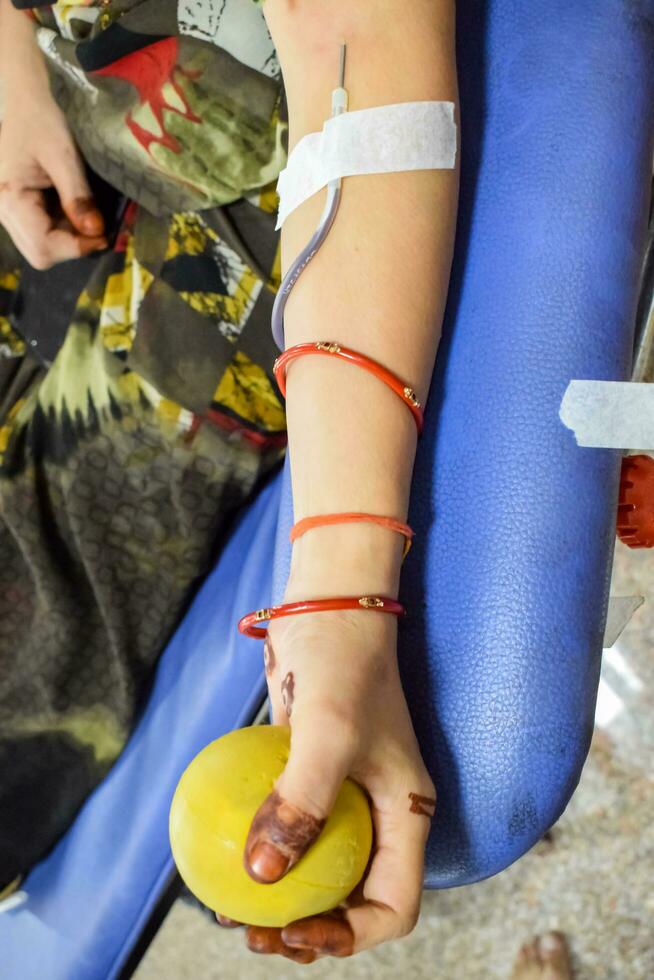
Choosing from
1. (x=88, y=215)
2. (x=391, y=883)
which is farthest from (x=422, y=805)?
(x=88, y=215)

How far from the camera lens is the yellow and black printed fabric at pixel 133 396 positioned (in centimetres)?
72

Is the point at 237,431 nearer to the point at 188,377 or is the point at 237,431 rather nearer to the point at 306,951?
the point at 188,377

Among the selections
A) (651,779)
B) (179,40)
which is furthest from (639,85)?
(651,779)

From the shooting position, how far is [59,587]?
2.87ft

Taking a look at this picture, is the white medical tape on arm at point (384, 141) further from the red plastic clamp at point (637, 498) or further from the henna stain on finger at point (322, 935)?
the henna stain on finger at point (322, 935)

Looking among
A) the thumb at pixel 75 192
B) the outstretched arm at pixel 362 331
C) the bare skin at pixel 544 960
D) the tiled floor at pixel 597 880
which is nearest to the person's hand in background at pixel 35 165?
the thumb at pixel 75 192

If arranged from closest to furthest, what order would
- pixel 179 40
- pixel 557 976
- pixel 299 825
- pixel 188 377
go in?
pixel 299 825 < pixel 179 40 < pixel 188 377 < pixel 557 976

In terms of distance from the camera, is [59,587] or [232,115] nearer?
[232,115]

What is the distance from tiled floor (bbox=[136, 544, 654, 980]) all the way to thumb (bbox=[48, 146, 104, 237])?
860mm

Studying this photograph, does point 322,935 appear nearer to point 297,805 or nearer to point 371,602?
point 297,805

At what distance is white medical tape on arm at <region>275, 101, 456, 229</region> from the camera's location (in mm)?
595

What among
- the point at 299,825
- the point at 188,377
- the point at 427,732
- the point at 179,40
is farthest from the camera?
the point at 188,377

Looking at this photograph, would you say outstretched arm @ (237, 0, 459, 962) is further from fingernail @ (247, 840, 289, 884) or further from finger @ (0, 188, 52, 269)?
finger @ (0, 188, 52, 269)

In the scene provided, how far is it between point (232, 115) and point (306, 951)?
65cm
